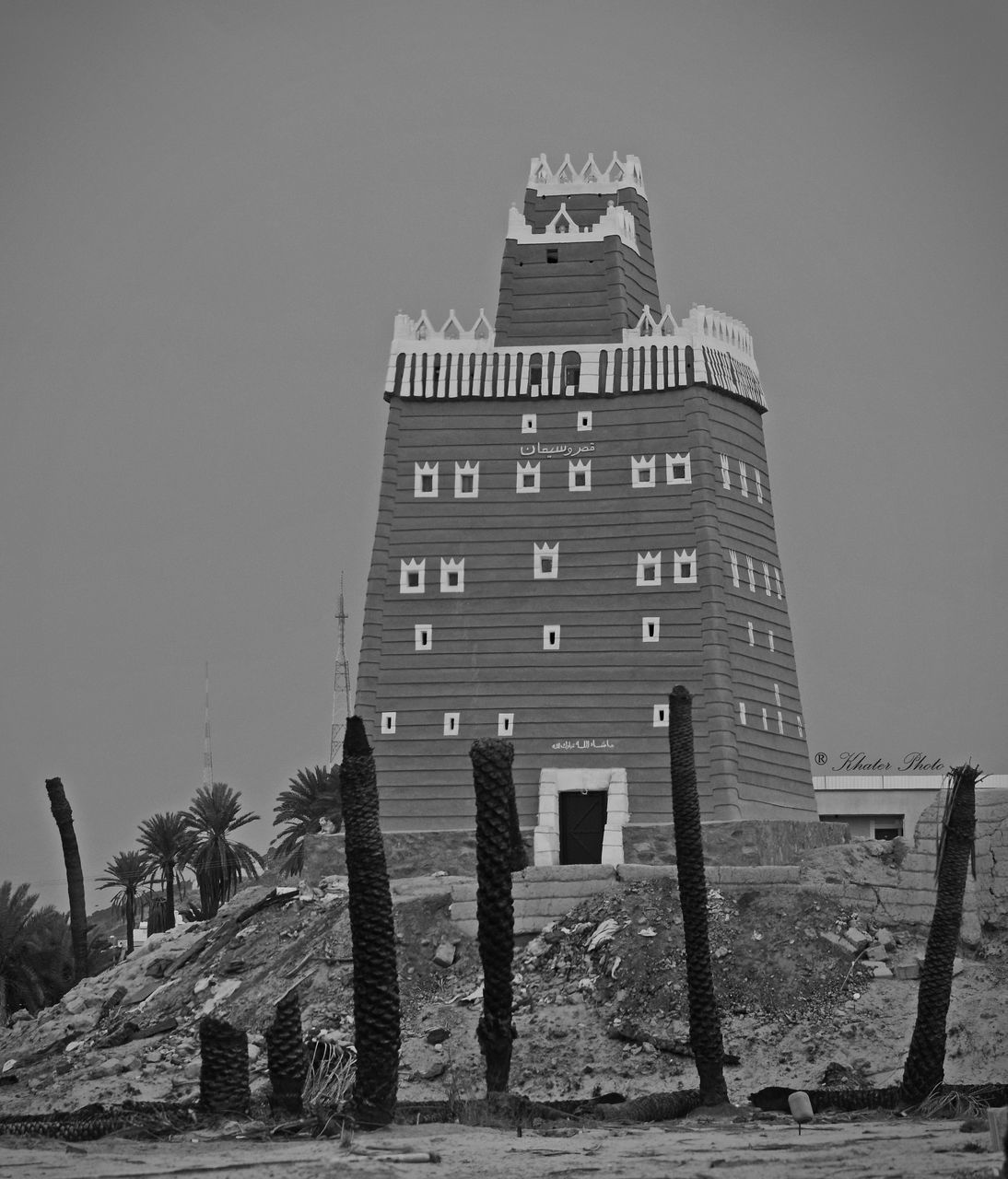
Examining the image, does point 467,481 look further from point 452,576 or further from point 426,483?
point 452,576

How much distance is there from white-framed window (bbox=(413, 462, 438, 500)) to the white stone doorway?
976 centimetres

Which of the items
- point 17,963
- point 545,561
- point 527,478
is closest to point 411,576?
point 545,561

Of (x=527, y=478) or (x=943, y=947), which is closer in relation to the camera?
(x=943, y=947)

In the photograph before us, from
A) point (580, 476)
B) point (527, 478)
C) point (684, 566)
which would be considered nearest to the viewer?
point (684, 566)

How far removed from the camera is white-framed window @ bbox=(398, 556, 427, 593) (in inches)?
2601

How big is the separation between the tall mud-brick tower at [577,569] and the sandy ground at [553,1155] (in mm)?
30056

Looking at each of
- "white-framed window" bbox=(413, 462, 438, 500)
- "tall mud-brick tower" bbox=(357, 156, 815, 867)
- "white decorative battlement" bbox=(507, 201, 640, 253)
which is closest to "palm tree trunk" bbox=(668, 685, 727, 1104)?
"tall mud-brick tower" bbox=(357, 156, 815, 867)

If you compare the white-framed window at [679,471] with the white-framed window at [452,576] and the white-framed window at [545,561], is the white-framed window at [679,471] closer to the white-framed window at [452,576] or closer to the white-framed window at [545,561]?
the white-framed window at [545,561]

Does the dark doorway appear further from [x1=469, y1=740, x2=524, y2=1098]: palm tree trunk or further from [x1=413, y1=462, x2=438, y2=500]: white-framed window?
[x1=469, y1=740, x2=524, y2=1098]: palm tree trunk

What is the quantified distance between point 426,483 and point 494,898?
31.4 metres

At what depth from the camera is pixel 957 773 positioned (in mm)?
38250

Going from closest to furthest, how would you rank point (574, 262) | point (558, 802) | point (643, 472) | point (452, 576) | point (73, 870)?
point (73, 870) → point (558, 802) → point (452, 576) → point (643, 472) → point (574, 262)

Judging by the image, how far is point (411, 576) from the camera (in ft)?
217

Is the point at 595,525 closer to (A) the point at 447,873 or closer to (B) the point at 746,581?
(B) the point at 746,581
